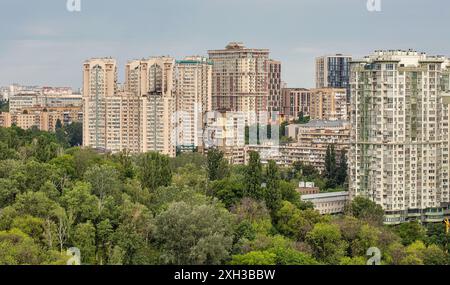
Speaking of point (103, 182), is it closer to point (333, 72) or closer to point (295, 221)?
point (295, 221)

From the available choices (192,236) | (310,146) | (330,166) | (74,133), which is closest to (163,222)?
(192,236)

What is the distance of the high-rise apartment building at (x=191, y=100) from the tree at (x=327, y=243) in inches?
235

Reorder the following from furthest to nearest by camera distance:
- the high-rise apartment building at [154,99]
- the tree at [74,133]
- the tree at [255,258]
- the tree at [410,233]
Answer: the tree at [74,133]
the high-rise apartment building at [154,99]
the tree at [410,233]
the tree at [255,258]

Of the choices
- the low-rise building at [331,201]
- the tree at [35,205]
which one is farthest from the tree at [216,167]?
→ the tree at [35,205]

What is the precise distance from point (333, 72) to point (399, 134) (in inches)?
274

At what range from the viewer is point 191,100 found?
11.7m

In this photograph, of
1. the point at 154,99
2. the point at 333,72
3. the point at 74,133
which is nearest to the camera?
the point at 154,99

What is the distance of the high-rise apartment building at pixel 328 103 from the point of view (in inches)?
590

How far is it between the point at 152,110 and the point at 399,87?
3458 millimetres

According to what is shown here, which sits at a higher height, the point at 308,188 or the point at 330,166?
the point at 330,166

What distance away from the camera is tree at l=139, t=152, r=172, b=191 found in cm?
606

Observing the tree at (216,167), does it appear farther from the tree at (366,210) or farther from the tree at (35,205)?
the tree at (35,205)

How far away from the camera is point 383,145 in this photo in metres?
8.73
